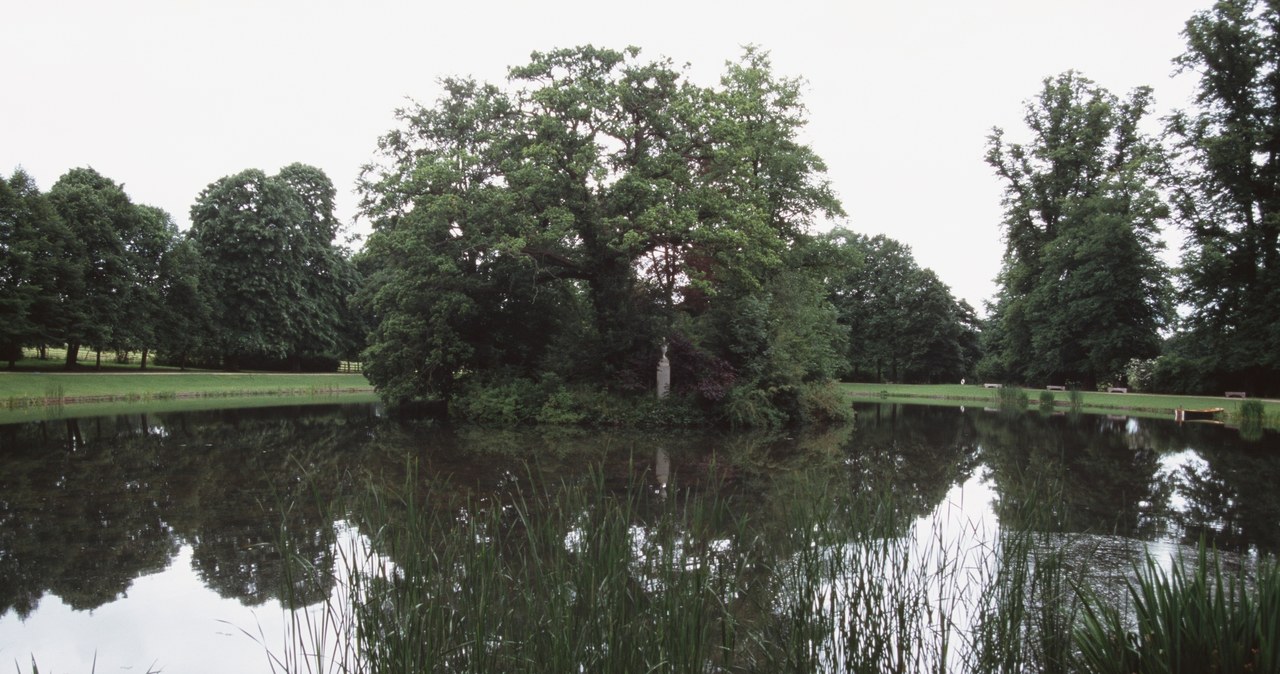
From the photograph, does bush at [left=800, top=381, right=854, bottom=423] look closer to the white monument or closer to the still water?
the still water

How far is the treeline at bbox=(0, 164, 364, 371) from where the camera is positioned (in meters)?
32.5

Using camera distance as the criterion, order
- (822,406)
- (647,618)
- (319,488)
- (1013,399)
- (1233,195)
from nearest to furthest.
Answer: (647,618), (319,488), (822,406), (1233,195), (1013,399)

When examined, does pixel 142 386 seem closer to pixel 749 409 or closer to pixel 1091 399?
pixel 749 409

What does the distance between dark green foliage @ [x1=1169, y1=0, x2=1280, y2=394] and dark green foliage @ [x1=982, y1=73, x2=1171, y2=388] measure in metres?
1.82

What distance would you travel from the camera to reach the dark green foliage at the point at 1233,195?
27797 mm

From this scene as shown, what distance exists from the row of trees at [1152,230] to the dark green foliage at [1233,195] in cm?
5

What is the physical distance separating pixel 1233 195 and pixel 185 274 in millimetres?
45795

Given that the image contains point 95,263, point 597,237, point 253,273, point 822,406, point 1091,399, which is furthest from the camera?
point 253,273

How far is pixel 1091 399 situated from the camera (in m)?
33.8

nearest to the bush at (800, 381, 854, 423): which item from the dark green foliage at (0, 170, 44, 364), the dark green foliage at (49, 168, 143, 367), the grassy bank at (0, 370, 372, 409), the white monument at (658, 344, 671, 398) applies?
the white monument at (658, 344, 671, 398)

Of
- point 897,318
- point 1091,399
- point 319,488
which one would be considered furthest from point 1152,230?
point 319,488

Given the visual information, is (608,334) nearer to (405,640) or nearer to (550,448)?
(550,448)

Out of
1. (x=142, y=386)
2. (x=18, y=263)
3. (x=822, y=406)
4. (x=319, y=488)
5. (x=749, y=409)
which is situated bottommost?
(x=319, y=488)

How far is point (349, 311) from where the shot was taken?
161ft
